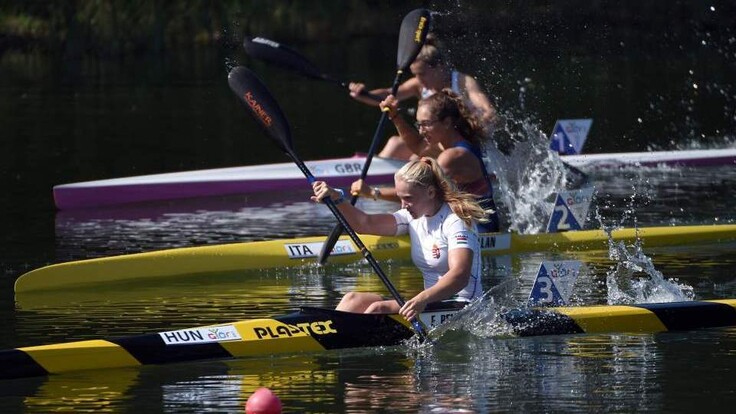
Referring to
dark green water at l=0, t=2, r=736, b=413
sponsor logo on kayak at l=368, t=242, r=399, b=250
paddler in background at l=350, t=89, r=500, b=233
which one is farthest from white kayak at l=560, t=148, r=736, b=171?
paddler in background at l=350, t=89, r=500, b=233

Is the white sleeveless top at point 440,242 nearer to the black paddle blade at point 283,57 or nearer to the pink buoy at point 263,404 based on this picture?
the pink buoy at point 263,404

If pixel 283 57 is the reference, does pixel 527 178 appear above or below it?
below

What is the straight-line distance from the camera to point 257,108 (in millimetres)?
10859

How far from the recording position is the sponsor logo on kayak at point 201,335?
8977mm

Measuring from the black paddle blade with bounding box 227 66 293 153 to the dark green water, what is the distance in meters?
1.25

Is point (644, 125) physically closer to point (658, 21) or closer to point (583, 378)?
point (658, 21)

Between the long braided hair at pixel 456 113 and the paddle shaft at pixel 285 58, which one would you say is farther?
the paddle shaft at pixel 285 58

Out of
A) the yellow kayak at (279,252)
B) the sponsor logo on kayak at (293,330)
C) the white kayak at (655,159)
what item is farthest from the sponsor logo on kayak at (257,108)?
the white kayak at (655,159)

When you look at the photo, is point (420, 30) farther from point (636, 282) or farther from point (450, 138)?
point (636, 282)

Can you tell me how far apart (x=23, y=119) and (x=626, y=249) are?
1333 centimetres

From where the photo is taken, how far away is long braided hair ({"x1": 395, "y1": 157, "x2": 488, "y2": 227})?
9.20 m

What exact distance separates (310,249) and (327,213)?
3.09m

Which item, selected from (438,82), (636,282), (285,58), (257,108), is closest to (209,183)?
(285,58)

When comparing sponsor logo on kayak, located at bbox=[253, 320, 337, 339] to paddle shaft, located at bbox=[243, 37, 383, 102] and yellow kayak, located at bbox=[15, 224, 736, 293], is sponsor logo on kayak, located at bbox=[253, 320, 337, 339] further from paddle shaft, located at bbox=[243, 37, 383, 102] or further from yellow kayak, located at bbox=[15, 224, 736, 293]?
paddle shaft, located at bbox=[243, 37, 383, 102]
